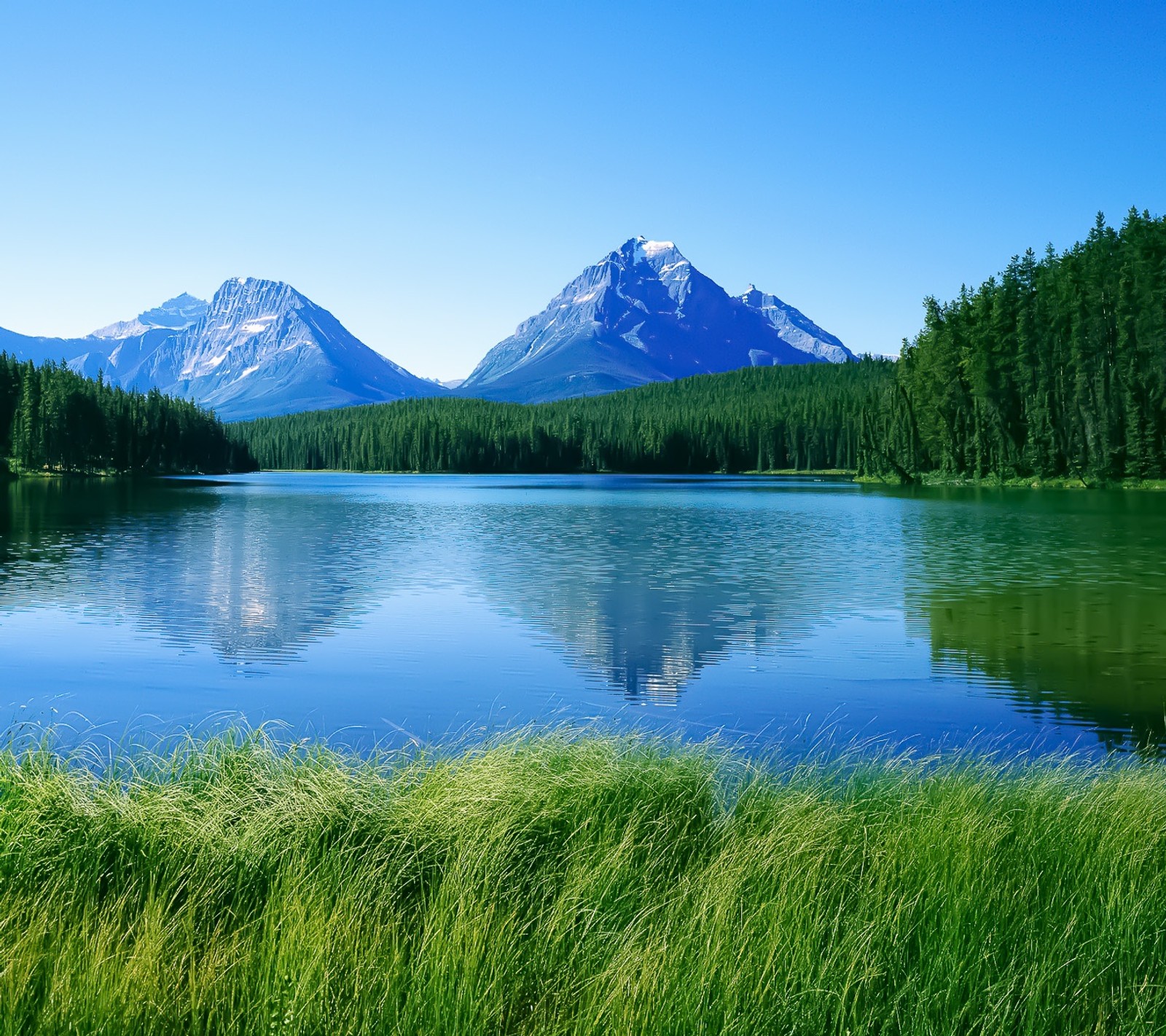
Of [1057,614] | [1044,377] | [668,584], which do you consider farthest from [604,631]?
[1044,377]

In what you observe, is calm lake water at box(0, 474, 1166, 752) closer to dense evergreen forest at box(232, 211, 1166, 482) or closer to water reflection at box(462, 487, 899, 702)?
water reflection at box(462, 487, 899, 702)

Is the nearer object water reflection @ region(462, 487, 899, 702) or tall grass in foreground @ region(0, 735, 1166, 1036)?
tall grass in foreground @ region(0, 735, 1166, 1036)

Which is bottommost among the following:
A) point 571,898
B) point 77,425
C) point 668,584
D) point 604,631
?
point 604,631

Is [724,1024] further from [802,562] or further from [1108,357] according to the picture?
[1108,357]

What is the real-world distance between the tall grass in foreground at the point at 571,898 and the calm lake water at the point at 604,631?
3464 millimetres

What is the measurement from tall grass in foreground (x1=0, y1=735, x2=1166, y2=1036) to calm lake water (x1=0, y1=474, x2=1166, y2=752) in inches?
136

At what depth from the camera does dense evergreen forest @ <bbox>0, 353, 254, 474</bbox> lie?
4594 inches

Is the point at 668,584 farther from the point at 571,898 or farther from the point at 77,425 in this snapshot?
the point at 77,425

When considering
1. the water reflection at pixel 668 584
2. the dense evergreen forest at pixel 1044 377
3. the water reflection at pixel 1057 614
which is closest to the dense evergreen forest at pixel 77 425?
the water reflection at pixel 668 584

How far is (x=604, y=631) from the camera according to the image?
2045cm

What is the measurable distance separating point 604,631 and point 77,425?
116 metres

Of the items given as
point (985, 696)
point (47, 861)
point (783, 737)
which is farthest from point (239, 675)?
point (985, 696)

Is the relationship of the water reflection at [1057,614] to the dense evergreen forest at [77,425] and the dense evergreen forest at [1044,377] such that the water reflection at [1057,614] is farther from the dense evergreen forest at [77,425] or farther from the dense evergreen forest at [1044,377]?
the dense evergreen forest at [77,425]

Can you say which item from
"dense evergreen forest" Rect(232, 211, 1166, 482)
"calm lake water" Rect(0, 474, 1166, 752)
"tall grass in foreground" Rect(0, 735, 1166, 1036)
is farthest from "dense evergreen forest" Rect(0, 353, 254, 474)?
"tall grass in foreground" Rect(0, 735, 1166, 1036)
